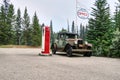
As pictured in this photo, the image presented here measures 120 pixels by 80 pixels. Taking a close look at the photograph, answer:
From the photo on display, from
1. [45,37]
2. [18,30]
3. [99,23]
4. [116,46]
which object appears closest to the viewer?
[116,46]

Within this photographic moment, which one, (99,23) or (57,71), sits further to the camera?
(99,23)

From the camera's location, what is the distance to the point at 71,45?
63.6 ft

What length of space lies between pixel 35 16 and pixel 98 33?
54.8m

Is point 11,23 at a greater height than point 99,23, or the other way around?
point 11,23

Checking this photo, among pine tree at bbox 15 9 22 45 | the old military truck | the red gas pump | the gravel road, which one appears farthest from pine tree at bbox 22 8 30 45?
the gravel road

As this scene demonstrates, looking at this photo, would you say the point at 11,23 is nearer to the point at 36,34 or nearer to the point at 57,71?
the point at 36,34

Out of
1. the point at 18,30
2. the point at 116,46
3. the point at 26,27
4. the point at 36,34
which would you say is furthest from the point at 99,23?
the point at 18,30

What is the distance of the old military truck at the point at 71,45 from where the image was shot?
1930 cm

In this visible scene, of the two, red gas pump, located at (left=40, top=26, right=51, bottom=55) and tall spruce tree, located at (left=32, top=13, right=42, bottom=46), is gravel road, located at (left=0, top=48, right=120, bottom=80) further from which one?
tall spruce tree, located at (left=32, top=13, right=42, bottom=46)

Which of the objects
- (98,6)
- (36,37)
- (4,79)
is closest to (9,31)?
(36,37)

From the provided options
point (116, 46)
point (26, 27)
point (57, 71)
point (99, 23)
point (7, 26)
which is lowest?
point (57, 71)

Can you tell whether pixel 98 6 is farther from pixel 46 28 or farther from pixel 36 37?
pixel 36 37

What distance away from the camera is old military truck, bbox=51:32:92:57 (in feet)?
63.3

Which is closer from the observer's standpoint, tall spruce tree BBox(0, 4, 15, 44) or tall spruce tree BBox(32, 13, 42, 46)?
tall spruce tree BBox(0, 4, 15, 44)
